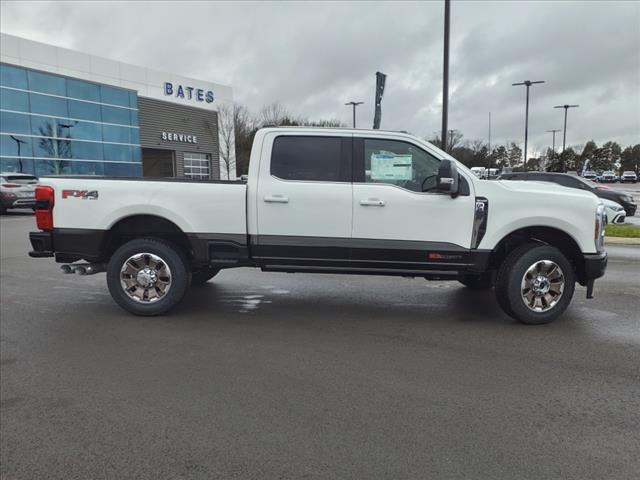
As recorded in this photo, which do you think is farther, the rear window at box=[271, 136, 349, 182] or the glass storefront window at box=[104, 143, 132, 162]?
the glass storefront window at box=[104, 143, 132, 162]

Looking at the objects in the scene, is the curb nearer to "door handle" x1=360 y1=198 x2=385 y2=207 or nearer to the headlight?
the headlight

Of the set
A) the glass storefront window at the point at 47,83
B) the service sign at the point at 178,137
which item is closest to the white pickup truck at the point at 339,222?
the glass storefront window at the point at 47,83

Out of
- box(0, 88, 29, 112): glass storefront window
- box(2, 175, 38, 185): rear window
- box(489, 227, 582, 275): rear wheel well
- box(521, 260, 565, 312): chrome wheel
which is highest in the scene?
box(0, 88, 29, 112): glass storefront window

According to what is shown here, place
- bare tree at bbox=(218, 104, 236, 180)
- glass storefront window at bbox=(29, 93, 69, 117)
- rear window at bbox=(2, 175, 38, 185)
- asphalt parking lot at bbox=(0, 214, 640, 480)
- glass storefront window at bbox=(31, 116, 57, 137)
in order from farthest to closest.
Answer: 1. bare tree at bbox=(218, 104, 236, 180)
2. glass storefront window at bbox=(29, 93, 69, 117)
3. glass storefront window at bbox=(31, 116, 57, 137)
4. rear window at bbox=(2, 175, 38, 185)
5. asphalt parking lot at bbox=(0, 214, 640, 480)

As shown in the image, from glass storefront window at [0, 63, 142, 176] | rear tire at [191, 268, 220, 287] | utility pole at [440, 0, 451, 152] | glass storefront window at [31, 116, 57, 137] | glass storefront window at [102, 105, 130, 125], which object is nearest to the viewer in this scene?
rear tire at [191, 268, 220, 287]

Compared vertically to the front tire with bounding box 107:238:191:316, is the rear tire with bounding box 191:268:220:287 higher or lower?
lower

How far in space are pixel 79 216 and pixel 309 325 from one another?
2.87m

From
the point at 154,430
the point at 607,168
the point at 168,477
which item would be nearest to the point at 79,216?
the point at 154,430

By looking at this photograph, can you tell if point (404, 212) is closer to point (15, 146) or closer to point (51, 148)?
point (15, 146)

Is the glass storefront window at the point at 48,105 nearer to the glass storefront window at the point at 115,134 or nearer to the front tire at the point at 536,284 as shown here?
the glass storefront window at the point at 115,134

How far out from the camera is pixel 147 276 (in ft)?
18.9

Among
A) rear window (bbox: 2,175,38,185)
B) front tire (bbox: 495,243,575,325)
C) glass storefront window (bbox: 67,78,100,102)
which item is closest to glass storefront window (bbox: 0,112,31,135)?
glass storefront window (bbox: 67,78,100,102)

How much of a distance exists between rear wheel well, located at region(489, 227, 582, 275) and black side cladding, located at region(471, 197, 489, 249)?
256 mm

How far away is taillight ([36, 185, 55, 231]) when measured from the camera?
18.7 feet
